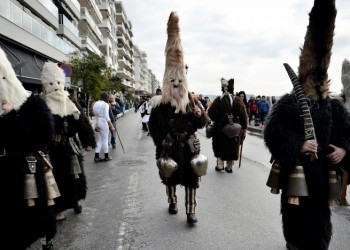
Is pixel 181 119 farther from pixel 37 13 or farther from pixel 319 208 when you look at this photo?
pixel 37 13

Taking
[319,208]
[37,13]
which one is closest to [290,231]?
[319,208]

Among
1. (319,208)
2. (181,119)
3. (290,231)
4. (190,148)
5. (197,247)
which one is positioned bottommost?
(197,247)

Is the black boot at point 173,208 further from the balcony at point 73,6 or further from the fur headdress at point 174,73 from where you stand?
the balcony at point 73,6

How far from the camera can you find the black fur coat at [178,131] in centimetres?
Result: 444

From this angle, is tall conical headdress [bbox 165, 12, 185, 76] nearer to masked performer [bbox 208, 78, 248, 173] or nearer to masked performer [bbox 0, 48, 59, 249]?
masked performer [bbox 0, 48, 59, 249]

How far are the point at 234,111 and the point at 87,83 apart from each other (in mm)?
17667

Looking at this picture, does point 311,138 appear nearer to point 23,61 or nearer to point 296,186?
point 296,186

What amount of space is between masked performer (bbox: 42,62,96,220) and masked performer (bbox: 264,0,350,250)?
2.76m

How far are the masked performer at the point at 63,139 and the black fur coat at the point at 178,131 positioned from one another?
111cm

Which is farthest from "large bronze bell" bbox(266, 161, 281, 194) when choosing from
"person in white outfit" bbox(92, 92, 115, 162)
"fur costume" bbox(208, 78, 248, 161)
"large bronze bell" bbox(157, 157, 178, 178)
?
"person in white outfit" bbox(92, 92, 115, 162)

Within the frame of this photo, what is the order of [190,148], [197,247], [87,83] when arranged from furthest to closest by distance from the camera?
[87,83] < [190,148] < [197,247]

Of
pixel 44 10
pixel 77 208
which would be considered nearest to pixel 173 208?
pixel 77 208

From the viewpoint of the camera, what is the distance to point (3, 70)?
2.94 m

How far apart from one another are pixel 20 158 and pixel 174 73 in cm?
227
